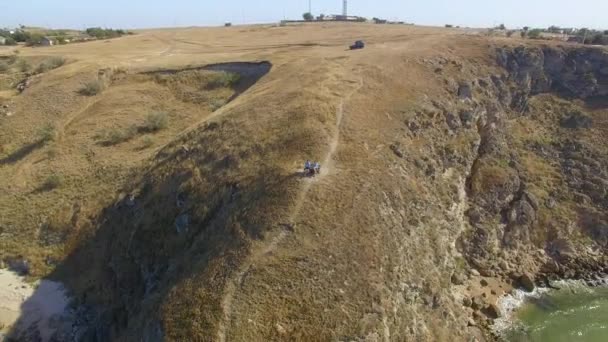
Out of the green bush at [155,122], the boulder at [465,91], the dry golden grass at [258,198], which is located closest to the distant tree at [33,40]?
the dry golden grass at [258,198]

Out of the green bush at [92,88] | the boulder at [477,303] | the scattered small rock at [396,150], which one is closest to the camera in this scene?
the boulder at [477,303]

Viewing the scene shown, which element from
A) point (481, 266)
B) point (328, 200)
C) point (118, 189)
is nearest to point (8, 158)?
point (118, 189)

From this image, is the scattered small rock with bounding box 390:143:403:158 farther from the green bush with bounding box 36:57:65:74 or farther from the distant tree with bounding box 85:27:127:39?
the distant tree with bounding box 85:27:127:39

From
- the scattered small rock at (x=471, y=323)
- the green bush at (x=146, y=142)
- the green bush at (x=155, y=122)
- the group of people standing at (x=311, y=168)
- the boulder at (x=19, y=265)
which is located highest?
the group of people standing at (x=311, y=168)

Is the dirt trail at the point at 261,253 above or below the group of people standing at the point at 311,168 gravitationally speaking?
below

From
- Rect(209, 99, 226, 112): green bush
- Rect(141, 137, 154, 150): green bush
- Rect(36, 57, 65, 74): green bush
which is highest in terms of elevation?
Rect(36, 57, 65, 74): green bush

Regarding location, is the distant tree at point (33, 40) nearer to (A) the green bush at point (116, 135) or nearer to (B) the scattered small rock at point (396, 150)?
(A) the green bush at point (116, 135)

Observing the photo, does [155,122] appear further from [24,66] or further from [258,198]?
[24,66]

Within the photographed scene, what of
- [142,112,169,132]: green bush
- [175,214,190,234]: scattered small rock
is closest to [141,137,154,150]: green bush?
[142,112,169,132]: green bush
